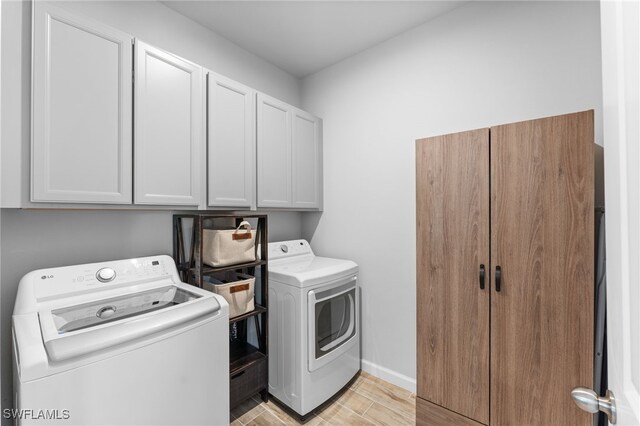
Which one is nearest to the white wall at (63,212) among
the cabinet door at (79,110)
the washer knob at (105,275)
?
the cabinet door at (79,110)

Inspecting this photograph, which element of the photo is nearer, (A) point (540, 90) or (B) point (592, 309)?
(B) point (592, 309)

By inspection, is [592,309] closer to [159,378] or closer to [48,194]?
[159,378]

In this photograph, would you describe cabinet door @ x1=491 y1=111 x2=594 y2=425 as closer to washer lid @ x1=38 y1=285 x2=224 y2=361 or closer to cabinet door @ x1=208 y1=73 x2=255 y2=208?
washer lid @ x1=38 y1=285 x2=224 y2=361

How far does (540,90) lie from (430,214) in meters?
1.01

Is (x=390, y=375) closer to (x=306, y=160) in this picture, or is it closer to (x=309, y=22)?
(x=306, y=160)

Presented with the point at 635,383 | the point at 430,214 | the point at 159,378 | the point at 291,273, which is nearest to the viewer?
the point at 635,383

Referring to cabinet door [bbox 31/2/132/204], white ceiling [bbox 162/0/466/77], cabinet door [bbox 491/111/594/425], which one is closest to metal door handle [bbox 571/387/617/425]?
cabinet door [bbox 491/111/594/425]

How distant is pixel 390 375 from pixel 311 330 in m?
0.93

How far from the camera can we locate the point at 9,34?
4.18 ft

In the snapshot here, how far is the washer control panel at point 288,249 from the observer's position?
239cm

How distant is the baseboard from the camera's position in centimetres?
221

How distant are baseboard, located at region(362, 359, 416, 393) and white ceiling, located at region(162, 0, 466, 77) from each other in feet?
9.05

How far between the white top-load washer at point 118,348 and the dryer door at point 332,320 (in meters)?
0.61

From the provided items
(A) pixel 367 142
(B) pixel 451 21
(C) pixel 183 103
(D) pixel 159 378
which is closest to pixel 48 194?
(C) pixel 183 103
